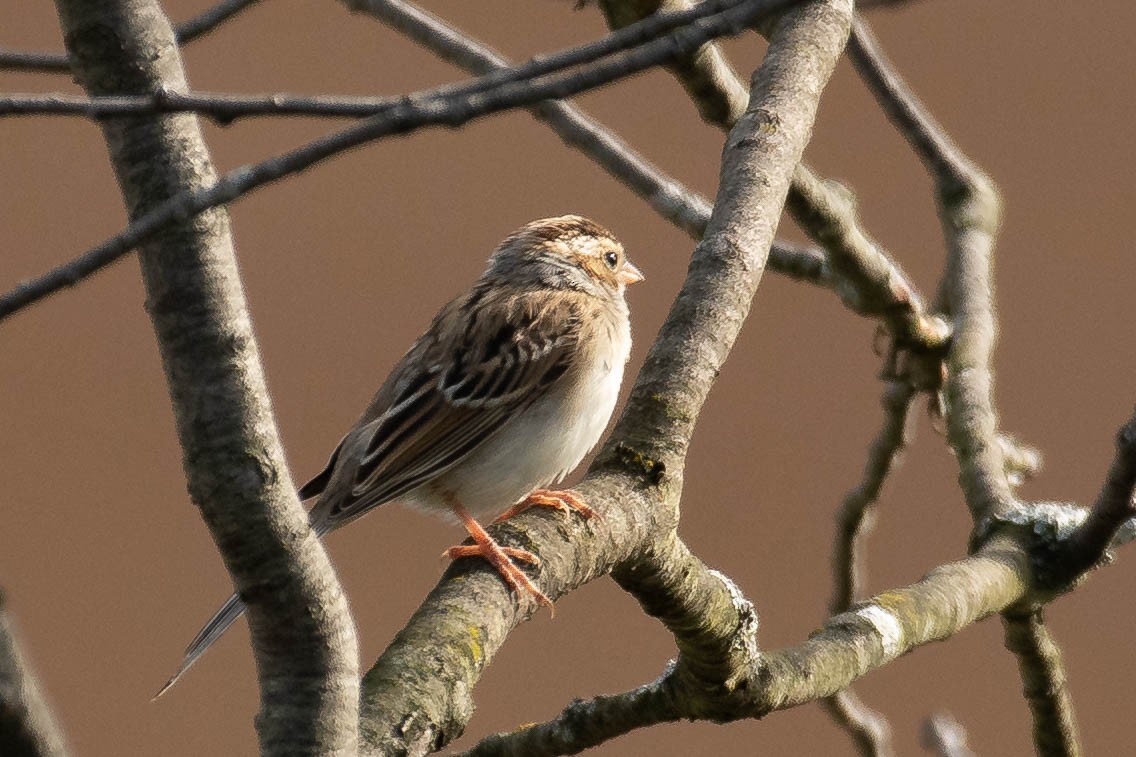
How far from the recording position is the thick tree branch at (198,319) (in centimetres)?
107

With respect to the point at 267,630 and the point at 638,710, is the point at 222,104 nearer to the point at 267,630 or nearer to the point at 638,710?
the point at 267,630

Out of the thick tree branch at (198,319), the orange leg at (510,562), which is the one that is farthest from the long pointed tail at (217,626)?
the thick tree branch at (198,319)

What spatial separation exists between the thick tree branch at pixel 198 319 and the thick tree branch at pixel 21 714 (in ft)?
0.82

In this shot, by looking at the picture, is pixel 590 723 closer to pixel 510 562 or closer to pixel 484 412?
pixel 510 562

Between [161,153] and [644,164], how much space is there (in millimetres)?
2533

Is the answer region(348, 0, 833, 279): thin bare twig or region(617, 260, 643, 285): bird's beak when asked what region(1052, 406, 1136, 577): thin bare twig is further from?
region(617, 260, 643, 285): bird's beak

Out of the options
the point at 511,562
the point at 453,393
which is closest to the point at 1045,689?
the point at 453,393

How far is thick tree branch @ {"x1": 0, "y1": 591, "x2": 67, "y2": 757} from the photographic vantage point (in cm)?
85

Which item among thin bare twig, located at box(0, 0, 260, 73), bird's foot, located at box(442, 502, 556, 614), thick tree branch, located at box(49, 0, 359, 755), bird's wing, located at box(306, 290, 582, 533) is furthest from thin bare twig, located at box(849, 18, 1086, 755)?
thick tree branch, located at box(49, 0, 359, 755)

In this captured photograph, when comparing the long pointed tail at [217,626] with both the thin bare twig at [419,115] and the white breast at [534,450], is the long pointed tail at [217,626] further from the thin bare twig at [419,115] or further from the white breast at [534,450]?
the thin bare twig at [419,115]

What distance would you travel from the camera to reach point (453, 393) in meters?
3.40

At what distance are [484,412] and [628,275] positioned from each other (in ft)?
2.75

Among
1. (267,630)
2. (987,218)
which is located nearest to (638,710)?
(267,630)

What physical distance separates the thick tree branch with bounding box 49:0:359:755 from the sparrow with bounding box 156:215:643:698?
192 cm
